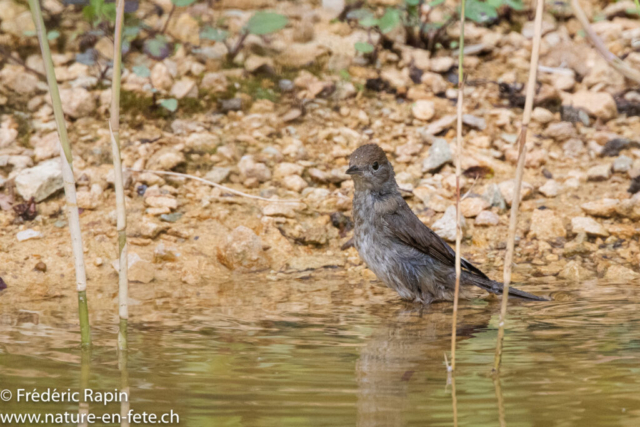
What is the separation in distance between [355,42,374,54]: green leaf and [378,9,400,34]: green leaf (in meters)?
0.21

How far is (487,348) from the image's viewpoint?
358 cm

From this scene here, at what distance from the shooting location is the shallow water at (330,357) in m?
2.62

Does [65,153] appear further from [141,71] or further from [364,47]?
[364,47]

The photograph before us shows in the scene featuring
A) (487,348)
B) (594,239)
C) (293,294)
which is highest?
(594,239)

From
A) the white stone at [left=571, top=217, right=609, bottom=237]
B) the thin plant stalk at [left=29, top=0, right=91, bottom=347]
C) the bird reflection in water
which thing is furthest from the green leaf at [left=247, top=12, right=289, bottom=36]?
the thin plant stalk at [left=29, top=0, right=91, bottom=347]

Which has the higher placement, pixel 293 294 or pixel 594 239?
pixel 594 239

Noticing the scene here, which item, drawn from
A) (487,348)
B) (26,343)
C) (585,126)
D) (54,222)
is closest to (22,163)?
(54,222)

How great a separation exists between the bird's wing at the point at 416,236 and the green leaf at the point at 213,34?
346 cm

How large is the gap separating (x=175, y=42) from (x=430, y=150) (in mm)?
3071

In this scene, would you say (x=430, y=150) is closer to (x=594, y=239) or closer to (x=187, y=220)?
(x=594, y=239)

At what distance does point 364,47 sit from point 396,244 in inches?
131

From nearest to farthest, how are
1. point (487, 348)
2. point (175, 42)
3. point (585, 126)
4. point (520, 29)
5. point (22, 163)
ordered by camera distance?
point (487, 348) → point (22, 163) → point (585, 126) → point (175, 42) → point (520, 29)

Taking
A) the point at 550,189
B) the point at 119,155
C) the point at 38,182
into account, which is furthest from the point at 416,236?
the point at 38,182

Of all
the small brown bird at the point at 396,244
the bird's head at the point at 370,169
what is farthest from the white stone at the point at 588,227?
the bird's head at the point at 370,169
